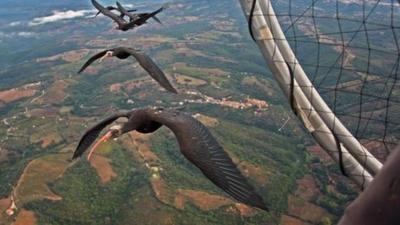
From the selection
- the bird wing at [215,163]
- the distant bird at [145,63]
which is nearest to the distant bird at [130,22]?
the distant bird at [145,63]

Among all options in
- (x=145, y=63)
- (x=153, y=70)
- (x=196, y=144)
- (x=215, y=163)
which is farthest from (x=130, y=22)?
(x=215, y=163)

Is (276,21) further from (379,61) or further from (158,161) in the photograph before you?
(379,61)

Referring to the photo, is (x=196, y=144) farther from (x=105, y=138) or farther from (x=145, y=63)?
(x=145, y=63)

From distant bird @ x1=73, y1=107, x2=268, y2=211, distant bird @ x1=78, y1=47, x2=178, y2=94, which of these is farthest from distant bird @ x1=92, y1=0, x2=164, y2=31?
distant bird @ x1=73, y1=107, x2=268, y2=211

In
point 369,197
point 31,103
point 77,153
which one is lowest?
point 31,103

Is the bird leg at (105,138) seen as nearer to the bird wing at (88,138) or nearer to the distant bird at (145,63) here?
the bird wing at (88,138)

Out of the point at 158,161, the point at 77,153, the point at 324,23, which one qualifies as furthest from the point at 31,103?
the point at 77,153
